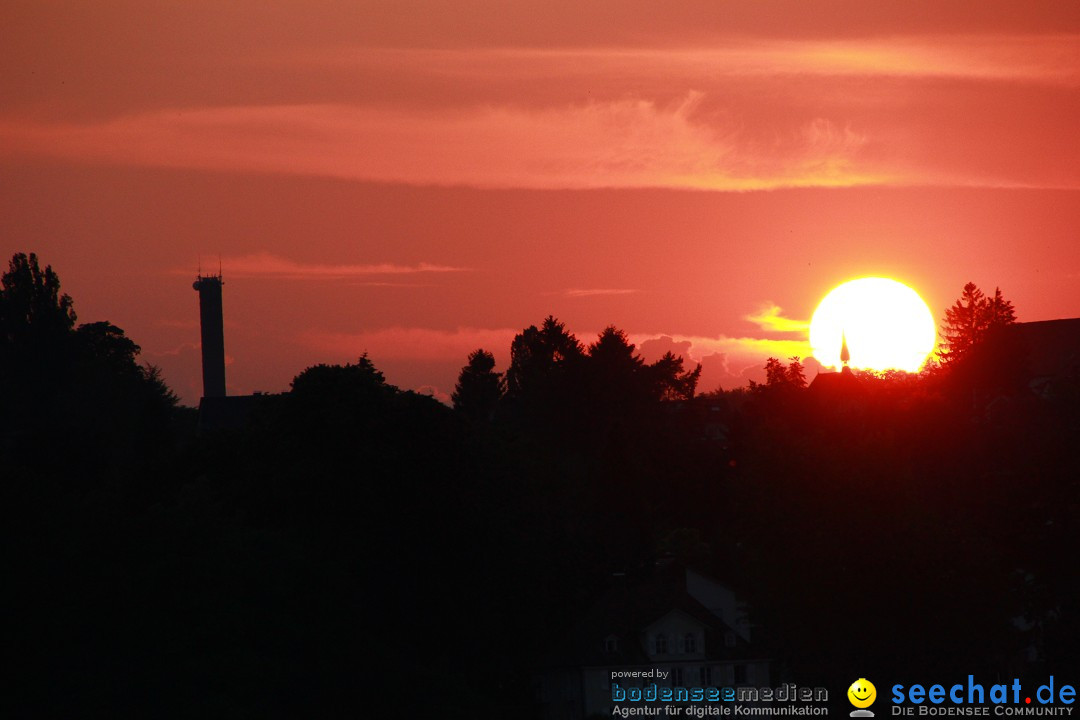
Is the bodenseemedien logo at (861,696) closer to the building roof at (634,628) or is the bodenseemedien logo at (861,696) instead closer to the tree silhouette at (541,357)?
the building roof at (634,628)

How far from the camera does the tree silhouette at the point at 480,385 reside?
12938cm

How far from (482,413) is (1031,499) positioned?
96000 millimetres

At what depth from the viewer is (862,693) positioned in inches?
1666

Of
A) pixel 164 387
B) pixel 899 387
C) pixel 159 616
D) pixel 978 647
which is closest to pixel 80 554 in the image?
pixel 159 616

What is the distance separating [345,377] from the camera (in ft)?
166

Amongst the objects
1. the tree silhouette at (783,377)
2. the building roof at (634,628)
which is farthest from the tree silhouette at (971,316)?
the building roof at (634,628)

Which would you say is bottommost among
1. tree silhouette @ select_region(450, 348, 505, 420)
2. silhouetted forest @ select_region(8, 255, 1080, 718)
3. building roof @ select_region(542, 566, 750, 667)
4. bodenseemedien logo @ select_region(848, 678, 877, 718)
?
bodenseemedien logo @ select_region(848, 678, 877, 718)

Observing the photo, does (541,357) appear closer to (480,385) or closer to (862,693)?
(480,385)

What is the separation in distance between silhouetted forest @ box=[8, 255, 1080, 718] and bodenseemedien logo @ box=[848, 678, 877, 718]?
1.26 metres

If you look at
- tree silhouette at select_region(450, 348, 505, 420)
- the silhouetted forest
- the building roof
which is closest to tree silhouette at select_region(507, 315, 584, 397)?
tree silhouette at select_region(450, 348, 505, 420)

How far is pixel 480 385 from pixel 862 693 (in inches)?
3546

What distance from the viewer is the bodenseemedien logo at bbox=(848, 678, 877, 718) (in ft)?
137

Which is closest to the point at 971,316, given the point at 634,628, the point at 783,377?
the point at 783,377

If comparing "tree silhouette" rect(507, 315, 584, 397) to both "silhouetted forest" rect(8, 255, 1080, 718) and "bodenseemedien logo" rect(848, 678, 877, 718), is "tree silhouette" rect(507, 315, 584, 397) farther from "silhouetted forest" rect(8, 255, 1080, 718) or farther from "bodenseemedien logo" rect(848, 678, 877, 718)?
"bodenseemedien logo" rect(848, 678, 877, 718)
